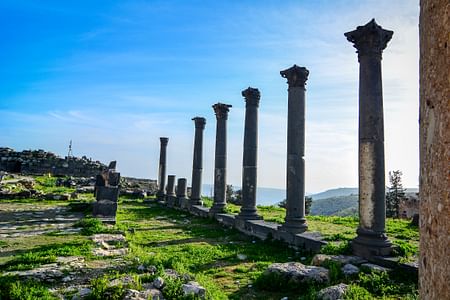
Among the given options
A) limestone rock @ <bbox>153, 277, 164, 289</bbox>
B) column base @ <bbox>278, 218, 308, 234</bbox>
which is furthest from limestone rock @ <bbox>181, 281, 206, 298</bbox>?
column base @ <bbox>278, 218, 308, 234</bbox>

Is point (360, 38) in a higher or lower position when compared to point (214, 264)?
higher

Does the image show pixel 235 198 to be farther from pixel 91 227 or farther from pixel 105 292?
pixel 105 292

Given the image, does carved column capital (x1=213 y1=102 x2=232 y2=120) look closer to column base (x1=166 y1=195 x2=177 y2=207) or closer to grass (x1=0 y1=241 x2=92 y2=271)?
column base (x1=166 y1=195 x2=177 y2=207)

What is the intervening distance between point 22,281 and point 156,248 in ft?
14.6

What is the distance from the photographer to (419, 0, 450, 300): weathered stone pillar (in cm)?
161

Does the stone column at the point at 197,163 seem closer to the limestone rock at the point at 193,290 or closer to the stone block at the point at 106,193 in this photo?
the stone block at the point at 106,193

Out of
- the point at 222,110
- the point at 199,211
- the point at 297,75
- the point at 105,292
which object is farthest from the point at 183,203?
the point at 105,292

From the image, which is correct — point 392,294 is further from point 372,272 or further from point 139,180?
point 139,180

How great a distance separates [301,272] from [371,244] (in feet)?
6.82

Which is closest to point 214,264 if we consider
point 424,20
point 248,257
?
point 248,257

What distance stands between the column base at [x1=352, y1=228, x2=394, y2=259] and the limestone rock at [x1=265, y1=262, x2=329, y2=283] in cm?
147

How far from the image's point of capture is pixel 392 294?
5.47 m

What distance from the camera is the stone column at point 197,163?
1908 centimetres

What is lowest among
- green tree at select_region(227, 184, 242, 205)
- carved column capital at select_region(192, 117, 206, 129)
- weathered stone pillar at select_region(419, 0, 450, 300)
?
green tree at select_region(227, 184, 242, 205)
